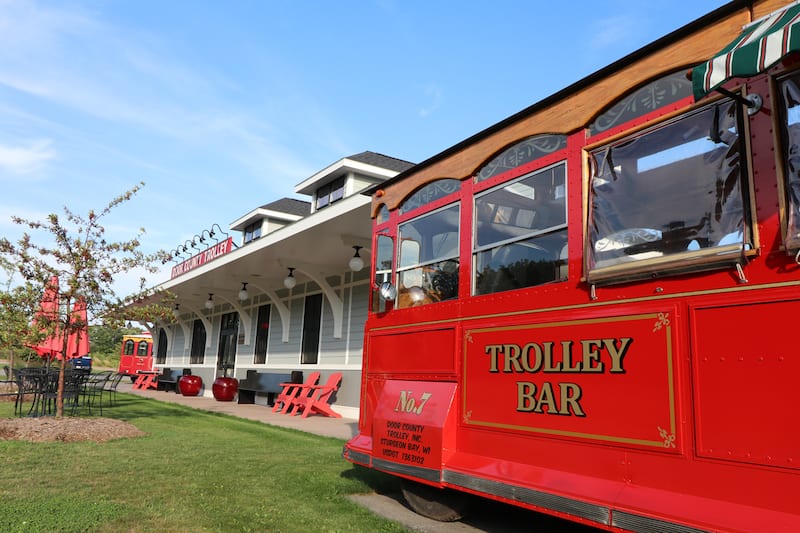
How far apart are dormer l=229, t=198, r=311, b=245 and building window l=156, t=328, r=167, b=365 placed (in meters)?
8.41

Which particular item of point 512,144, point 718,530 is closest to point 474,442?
point 718,530

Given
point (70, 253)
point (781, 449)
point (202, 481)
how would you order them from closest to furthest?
point (781, 449), point (202, 481), point (70, 253)

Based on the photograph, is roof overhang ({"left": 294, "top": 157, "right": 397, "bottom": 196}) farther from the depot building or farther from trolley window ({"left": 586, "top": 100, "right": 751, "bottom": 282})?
trolley window ({"left": 586, "top": 100, "right": 751, "bottom": 282})

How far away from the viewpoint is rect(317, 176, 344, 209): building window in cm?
1625

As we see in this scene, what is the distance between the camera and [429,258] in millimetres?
5117

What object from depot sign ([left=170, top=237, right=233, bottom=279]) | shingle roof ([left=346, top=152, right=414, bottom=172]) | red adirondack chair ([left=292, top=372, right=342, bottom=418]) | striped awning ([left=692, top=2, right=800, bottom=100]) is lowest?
red adirondack chair ([left=292, top=372, right=342, bottom=418])

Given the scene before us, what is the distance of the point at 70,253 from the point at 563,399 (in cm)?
799

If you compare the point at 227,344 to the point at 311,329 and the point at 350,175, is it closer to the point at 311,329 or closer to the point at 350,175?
the point at 311,329

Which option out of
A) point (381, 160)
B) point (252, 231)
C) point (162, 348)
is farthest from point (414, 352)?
point (162, 348)

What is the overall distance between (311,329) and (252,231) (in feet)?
25.1

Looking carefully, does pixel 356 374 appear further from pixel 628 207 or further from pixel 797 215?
pixel 797 215

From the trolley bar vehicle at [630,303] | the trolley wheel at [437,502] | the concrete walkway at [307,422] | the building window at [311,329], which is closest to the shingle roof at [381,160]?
the building window at [311,329]

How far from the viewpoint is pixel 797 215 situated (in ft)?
8.70

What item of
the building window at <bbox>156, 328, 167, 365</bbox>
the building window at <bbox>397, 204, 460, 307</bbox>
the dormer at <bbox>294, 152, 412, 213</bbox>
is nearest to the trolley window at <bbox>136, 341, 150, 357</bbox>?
the building window at <bbox>156, 328, 167, 365</bbox>
